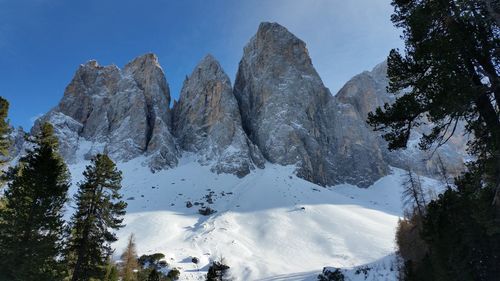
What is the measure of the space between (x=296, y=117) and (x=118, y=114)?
201 feet

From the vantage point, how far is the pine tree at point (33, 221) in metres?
17.1

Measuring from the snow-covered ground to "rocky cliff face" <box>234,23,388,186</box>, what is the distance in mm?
16322

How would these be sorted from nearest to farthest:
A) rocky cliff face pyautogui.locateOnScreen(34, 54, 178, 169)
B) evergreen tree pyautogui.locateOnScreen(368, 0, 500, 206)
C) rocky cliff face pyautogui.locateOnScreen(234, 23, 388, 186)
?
evergreen tree pyautogui.locateOnScreen(368, 0, 500, 206)
rocky cliff face pyautogui.locateOnScreen(34, 54, 178, 169)
rocky cliff face pyautogui.locateOnScreen(234, 23, 388, 186)

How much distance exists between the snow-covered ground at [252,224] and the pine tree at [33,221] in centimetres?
2828

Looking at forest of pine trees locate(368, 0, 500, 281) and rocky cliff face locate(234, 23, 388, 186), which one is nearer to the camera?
forest of pine trees locate(368, 0, 500, 281)

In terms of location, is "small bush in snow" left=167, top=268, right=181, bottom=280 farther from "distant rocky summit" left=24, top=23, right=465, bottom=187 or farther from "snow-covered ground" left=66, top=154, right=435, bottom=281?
"distant rocky summit" left=24, top=23, right=465, bottom=187

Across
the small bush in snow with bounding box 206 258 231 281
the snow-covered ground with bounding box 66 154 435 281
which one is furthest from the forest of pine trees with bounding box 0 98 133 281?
the snow-covered ground with bounding box 66 154 435 281

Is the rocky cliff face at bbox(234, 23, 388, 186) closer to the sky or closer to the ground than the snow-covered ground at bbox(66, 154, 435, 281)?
closer to the sky

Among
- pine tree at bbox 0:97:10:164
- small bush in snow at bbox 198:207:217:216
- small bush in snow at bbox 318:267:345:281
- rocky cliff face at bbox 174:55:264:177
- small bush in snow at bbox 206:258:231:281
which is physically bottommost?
small bush in snow at bbox 318:267:345:281

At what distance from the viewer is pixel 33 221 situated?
708 inches

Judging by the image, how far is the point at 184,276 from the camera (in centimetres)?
4612

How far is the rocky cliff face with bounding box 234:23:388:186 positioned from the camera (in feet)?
410

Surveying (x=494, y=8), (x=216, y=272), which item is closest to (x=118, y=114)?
(x=216, y=272)

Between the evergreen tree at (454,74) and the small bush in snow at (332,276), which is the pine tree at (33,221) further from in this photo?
the small bush in snow at (332,276)
